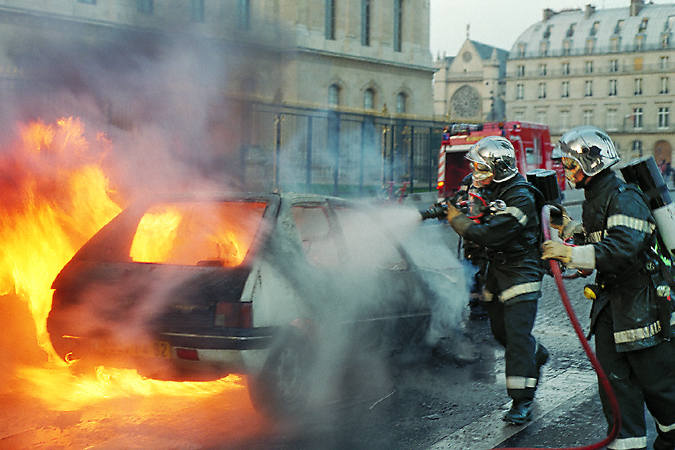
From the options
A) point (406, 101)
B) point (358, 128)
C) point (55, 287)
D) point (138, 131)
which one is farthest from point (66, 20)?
point (406, 101)

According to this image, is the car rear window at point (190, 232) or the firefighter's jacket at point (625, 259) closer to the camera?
the firefighter's jacket at point (625, 259)

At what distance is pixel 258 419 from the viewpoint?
462 cm

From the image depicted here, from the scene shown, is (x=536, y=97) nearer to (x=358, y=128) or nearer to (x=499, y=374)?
(x=358, y=128)

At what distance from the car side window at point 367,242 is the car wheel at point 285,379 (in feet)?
3.20

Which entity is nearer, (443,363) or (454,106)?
(443,363)

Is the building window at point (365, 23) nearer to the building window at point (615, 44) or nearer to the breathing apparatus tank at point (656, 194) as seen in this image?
the breathing apparatus tank at point (656, 194)

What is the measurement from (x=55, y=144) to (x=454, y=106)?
10793 centimetres

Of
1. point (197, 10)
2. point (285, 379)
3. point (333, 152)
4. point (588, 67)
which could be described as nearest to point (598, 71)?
point (588, 67)

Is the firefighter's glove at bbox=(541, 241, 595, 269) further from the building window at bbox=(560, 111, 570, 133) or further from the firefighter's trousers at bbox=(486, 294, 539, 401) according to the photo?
the building window at bbox=(560, 111, 570, 133)

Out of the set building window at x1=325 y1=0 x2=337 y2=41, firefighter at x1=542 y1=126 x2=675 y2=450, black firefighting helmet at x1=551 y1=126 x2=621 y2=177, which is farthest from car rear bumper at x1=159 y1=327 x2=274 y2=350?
building window at x1=325 y1=0 x2=337 y2=41

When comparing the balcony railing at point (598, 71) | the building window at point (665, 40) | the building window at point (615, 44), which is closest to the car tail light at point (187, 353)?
the balcony railing at point (598, 71)

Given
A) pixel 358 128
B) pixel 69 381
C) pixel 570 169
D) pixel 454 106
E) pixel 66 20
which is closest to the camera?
pixel 570 169

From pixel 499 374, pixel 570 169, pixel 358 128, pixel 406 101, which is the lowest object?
pixel 499 374

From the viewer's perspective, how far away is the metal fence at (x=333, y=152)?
560 inches
